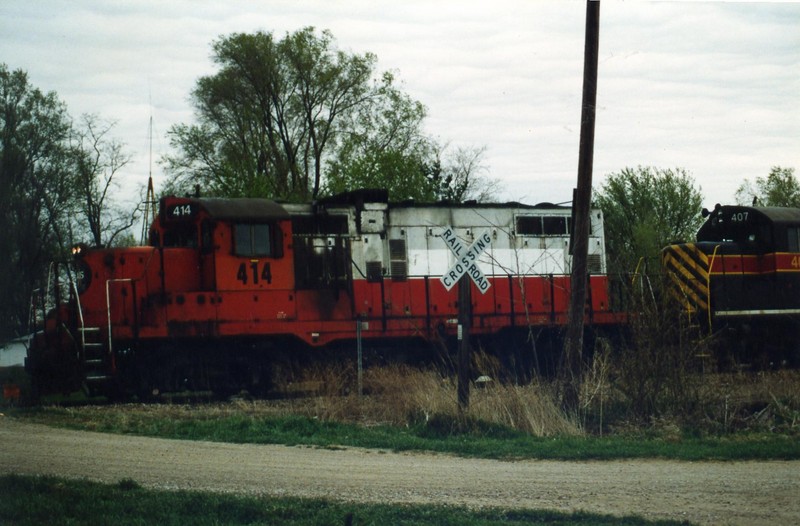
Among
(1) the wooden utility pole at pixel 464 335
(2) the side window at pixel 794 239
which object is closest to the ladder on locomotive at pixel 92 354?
(1) the wooden utility pole at pixel 464 335

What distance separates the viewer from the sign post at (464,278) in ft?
46.9

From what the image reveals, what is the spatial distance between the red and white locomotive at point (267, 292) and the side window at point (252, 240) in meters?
0.03

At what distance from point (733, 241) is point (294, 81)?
1865 centimetres

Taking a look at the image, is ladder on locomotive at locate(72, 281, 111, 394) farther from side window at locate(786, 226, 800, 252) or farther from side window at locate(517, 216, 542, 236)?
side window at locate(786, 226, 800, 252)

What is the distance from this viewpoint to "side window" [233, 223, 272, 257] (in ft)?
63.7

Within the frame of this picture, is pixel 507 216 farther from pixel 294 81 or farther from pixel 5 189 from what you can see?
pixel 294 81

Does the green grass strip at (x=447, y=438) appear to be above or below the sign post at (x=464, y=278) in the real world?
below

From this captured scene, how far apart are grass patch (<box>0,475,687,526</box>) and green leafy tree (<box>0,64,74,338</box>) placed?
806cm

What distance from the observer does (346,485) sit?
33.0 feet

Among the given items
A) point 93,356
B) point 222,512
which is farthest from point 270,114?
point 222,512

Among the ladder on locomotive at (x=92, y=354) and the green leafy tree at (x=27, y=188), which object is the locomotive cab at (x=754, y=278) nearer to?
the ladder on locomotive at (x=92, y=354)

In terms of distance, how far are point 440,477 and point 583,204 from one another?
6423mm

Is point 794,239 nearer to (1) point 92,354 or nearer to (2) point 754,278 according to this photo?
(2) point 754,278

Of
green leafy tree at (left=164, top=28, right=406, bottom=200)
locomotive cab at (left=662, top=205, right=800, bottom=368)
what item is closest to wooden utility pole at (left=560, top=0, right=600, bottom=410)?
locomotive cab at (left=662, top=205, right=800, bottom=368)
